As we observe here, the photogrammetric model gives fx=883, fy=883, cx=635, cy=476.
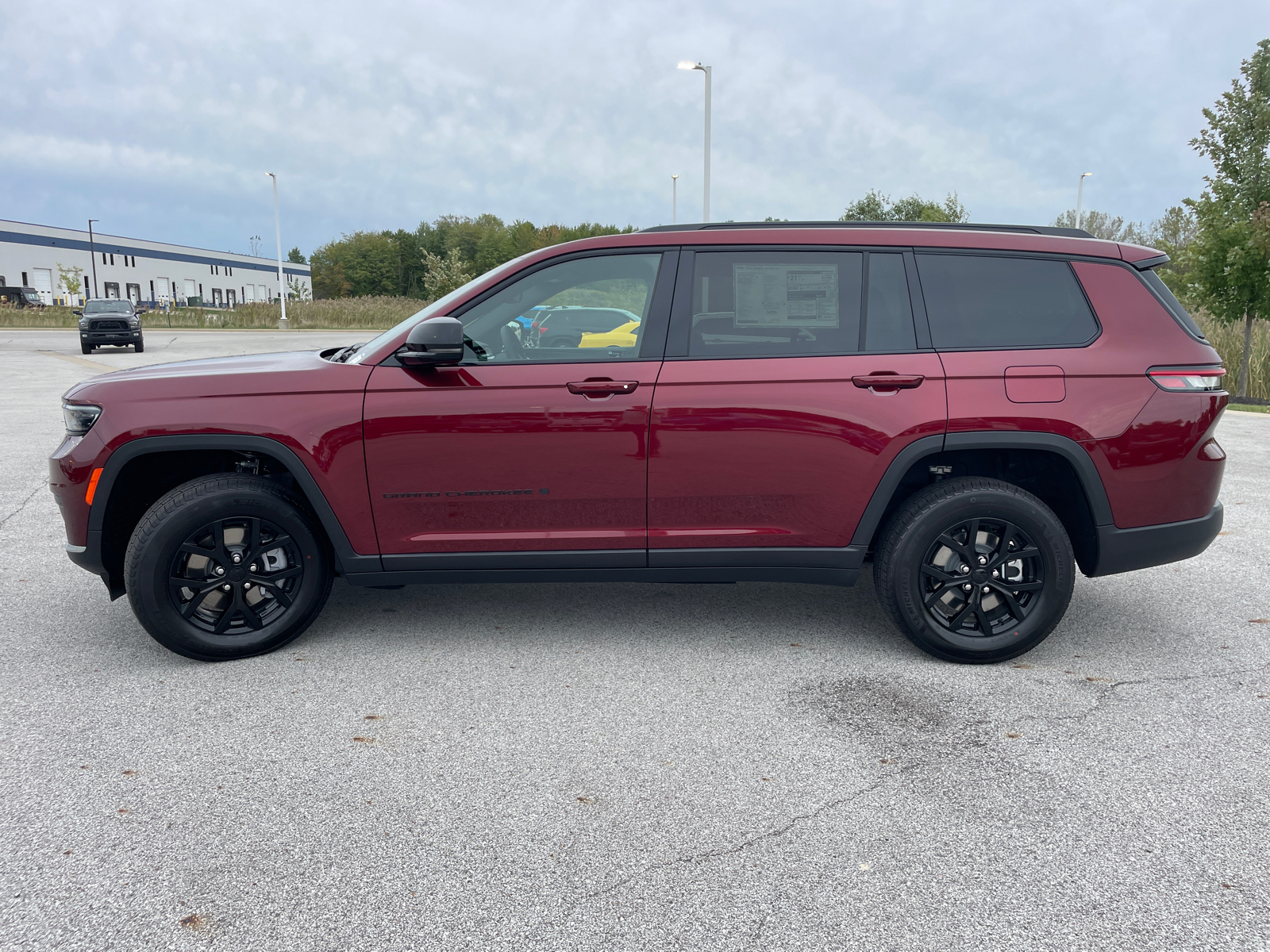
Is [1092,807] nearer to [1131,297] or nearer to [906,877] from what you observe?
[906,877]

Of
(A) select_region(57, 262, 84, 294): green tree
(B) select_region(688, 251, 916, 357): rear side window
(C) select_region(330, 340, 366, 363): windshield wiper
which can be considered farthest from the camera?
(A) select_region(57, 262, 84, 294): green tree

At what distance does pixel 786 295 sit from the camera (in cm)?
377

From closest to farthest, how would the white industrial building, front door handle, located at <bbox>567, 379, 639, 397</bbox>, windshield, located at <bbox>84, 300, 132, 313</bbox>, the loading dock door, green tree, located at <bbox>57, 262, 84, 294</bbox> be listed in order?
front door handle, located at <bbox>567, 379, 639, 397</bbox> < windshield, located at <bbox>84, 300, 132, 313</bbox> < green tree, located at <bbox>57, 262, 84, 294</bbox> < the white industrial building < the loading dock door

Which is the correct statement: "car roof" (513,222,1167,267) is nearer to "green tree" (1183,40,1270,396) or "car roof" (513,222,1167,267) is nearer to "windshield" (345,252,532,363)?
"windshield" (345,252,532,363)

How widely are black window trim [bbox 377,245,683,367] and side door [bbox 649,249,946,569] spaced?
50 mm

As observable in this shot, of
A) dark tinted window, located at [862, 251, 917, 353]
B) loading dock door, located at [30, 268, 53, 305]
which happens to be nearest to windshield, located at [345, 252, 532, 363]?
dark tinted window, located at [862, 251, 917, 353]

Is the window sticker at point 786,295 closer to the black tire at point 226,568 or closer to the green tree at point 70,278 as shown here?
the black tire at point 226,568

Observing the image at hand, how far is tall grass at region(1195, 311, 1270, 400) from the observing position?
1672 cm

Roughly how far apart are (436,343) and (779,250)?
4.90 ft

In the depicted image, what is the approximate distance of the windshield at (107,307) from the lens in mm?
25656

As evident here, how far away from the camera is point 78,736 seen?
3135 mm

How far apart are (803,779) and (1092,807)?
869 millimetres

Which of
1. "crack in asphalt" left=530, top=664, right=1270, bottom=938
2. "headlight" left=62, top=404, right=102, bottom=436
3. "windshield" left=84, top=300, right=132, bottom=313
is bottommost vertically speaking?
"crack in asphalt" left=530, top=664, right=1270, bottom=938

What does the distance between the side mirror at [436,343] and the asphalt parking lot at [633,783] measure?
1.30 meters
